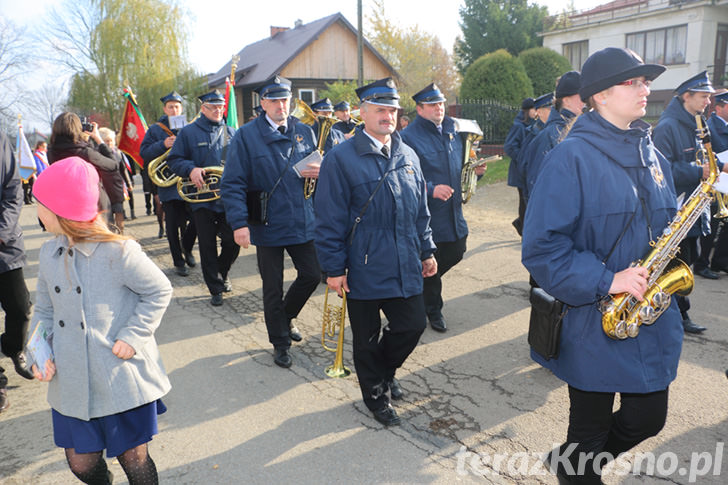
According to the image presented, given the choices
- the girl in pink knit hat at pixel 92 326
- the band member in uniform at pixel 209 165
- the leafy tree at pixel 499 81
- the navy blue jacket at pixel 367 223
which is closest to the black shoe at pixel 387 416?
the navy blue jacket at pixel 367 223

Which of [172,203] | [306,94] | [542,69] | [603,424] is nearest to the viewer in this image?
[603,424]

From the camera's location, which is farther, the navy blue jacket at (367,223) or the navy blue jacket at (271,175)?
the navy blue jacket at (271,175)

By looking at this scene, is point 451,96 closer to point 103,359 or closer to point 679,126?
point 679,126

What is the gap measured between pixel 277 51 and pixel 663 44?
21627 mm

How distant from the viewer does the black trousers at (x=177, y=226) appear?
23.9 feet

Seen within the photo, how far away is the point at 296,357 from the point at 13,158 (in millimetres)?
2618

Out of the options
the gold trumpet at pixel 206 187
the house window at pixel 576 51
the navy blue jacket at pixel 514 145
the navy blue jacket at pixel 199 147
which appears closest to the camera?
the gold trumpet at pixel 206 187

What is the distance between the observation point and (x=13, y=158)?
4086mm

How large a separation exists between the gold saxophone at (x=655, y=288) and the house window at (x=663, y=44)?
25807 mm

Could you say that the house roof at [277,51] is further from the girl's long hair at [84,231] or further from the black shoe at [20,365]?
the girl's long hair at [84,231]

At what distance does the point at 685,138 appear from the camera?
5.18 metres

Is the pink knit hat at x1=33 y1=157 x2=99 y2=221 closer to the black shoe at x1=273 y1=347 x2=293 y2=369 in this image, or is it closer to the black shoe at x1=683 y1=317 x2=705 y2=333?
the black shoe at x1=273 y1=347 x2=293 y2=369

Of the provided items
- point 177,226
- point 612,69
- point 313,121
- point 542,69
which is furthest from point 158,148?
point 542,69

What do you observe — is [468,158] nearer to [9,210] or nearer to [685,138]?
[685,138]
